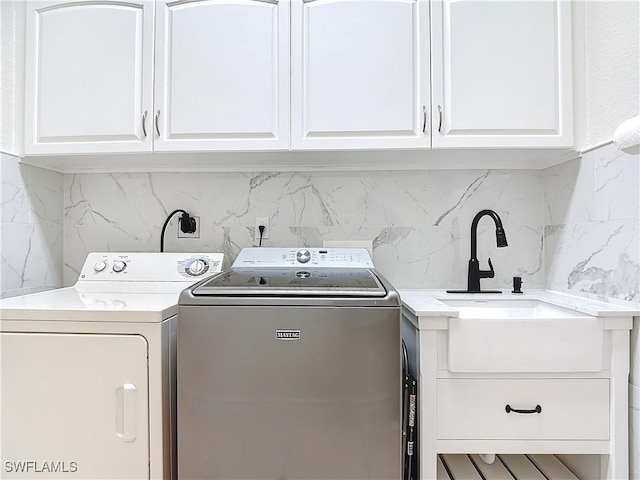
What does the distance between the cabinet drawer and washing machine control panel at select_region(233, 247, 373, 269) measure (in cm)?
61

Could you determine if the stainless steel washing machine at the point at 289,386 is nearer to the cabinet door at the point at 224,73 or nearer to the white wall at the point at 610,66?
the cabinet door at the point at 224,73

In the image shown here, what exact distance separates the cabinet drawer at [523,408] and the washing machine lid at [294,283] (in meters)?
0.42

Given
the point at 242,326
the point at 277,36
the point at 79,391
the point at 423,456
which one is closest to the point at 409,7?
the point at 277,36

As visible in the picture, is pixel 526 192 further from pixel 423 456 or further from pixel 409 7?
pixel 423 456

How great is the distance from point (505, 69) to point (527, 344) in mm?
999

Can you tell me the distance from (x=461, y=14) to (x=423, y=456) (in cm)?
156

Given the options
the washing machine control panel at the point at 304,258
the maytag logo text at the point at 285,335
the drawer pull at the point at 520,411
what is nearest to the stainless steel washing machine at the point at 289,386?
the maytag logo text at the point at 285,335

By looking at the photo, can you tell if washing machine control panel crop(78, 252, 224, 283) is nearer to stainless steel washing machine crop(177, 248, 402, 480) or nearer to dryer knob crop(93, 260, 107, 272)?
dryer knob crop(93, 260, 107, 272)

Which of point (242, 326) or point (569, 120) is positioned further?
point (569, 120)

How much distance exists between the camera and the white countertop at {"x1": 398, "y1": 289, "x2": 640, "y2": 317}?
3.92 feet

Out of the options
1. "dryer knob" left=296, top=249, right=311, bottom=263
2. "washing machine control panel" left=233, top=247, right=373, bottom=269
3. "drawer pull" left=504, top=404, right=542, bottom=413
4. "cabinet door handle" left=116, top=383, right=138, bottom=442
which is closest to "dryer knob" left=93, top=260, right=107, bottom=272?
"washing machine control panel" left=233, top=247, right=373, bottom=269

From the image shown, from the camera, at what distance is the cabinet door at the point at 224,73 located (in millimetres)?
1499

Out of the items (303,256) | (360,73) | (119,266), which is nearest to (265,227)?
(303,256)

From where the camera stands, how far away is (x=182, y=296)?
1086mm
